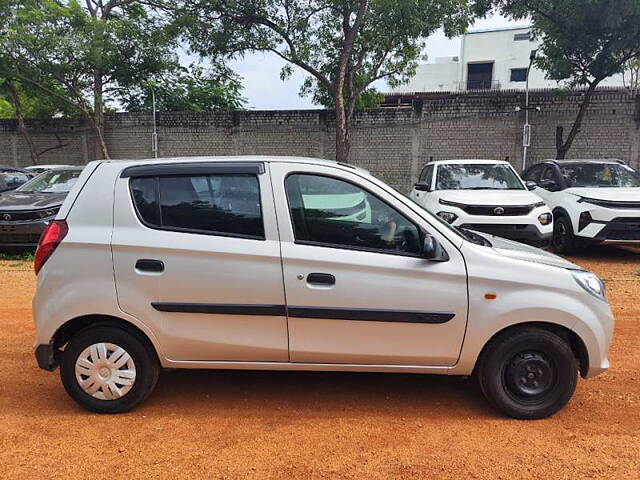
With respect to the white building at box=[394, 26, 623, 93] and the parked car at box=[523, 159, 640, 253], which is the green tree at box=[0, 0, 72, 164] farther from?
the white building at box=[394, 26, 623, 93]

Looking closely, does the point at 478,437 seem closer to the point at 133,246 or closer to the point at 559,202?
the point at 133,246

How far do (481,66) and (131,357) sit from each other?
137 ft

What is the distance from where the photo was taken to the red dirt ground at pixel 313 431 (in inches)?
109

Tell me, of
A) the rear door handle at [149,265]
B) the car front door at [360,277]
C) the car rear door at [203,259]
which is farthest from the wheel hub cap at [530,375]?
the rear door handle at [149,265]

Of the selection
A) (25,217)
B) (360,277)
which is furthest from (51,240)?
(25,217)

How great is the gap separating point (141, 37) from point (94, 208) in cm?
1607

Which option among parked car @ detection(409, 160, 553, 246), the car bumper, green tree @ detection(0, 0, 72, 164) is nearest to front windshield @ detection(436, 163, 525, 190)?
parked car @ detection(409, 160, 553, 246)

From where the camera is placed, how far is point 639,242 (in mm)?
7965

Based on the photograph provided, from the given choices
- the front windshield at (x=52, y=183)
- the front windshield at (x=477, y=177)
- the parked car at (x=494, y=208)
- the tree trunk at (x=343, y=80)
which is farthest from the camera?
the tree trunk at (x=343, y=80)

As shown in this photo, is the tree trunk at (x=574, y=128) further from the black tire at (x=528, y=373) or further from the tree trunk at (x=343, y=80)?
the black tire at (x=528, y=373)

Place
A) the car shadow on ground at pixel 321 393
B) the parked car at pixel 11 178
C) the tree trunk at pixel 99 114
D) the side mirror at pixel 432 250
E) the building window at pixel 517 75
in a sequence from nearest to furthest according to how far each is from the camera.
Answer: the side mirror at pixel 432 250 < the car shadow on ground at pixel 321 393 < the parked car at pixel 11 178 < the tree trunk at pixel 99 114 < the building window at pixel 517 75

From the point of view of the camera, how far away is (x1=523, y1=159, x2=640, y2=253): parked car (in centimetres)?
798

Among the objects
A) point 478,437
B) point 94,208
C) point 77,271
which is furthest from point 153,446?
point 478,437

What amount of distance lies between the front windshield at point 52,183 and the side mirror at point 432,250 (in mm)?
8557
